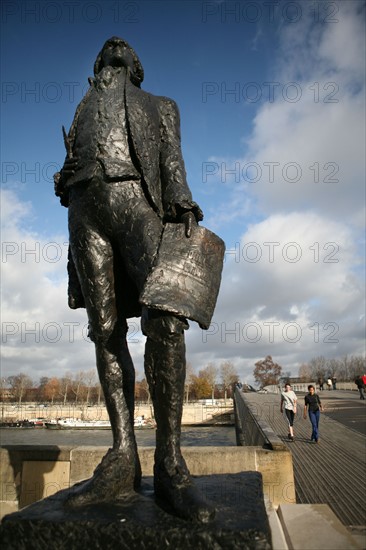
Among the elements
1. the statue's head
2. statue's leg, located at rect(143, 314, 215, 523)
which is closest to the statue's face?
the statue's head

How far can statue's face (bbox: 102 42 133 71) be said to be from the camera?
3000 mm

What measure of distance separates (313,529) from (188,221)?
5.99ft

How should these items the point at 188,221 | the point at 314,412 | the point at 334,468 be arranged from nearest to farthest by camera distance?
the point at 188,221
the point at 334,468
the point at 314,412

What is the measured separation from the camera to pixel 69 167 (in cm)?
268

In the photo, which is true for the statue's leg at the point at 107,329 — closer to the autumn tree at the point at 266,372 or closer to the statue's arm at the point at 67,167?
the statue's arm at the point at 67,167

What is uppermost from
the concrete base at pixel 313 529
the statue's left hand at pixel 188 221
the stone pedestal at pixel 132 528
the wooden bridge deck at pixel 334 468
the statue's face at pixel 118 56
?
the statue's face at pixel 118 56

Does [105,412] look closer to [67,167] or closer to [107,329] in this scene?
[107,329]

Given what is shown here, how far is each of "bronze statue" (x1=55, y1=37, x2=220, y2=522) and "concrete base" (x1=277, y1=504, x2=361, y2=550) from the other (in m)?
0.71

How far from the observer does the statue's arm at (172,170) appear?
2439 mm

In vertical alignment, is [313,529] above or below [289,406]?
above

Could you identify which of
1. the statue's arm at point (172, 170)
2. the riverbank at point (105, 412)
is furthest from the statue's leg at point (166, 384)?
the riverbank at point (105, 412)

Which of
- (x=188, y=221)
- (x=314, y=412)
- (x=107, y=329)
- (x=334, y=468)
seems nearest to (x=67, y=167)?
(x=188, y=221)

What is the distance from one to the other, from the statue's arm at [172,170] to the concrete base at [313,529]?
1.80 meters

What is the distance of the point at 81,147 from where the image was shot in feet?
8.82
